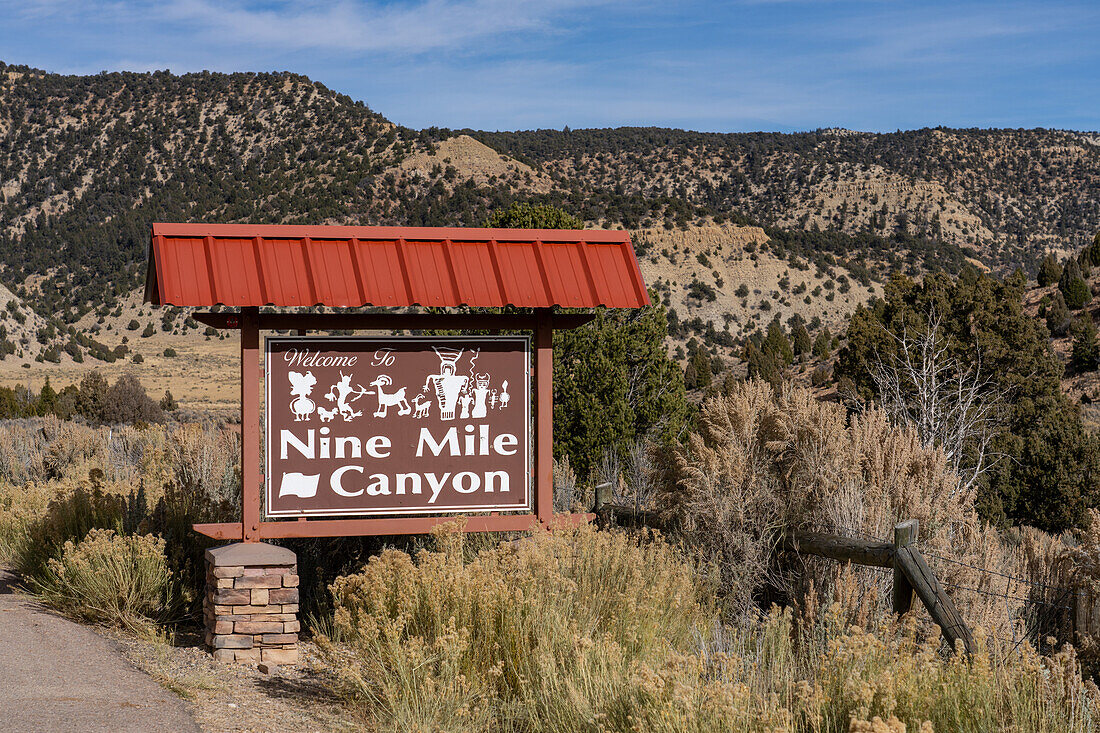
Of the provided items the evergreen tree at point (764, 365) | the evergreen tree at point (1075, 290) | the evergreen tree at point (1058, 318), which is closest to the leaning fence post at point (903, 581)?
the evergreen tree at point (764, 365)

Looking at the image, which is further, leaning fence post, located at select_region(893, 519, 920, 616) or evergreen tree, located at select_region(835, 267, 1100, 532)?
evergreen tree, located at select_region(835, 267, 1100, 532)

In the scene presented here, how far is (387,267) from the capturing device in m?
7.24

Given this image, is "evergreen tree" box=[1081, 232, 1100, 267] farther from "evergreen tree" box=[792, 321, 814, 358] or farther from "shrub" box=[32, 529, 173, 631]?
"shrub" box=[32, 529, 173, 631]

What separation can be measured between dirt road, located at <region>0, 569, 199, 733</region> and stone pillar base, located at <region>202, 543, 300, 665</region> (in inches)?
26.0

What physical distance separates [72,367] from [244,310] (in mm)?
48413

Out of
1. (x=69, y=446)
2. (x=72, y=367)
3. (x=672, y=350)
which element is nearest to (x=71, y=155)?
(x=72, y=367)

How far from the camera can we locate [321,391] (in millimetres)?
7234

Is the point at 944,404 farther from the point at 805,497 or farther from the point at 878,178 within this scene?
the point at 878,178

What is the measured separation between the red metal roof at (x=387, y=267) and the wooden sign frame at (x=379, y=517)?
0.67ft

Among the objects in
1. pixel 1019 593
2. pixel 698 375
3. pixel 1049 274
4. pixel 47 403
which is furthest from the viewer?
pixel 1049 274

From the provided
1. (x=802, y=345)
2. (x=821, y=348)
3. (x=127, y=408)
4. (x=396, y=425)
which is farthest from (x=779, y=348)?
(x=396, y=425)

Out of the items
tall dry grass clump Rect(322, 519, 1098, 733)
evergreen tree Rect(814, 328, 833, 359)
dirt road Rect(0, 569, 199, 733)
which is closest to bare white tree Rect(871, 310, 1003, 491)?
tall dry grass clump Rect(322, 519, 1098, 733)

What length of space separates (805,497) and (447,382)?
2942 mm

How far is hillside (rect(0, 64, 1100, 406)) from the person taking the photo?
62.7 metres
